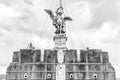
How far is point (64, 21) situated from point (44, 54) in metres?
4.02

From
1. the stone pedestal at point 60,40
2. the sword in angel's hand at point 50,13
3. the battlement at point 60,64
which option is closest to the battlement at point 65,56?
the battlement at point 60,64

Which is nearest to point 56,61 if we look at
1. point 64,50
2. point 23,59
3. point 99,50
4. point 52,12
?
point 64,50

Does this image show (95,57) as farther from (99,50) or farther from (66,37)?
(66,37)

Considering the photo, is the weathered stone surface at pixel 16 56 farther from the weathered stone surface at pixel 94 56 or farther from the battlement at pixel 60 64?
the weathered stone surface at pixel 94 56

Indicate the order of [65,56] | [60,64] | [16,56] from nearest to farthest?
1. [60,64]
2. [65,56]
3. [16,56]

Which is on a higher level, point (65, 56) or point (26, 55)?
point (26, 55)

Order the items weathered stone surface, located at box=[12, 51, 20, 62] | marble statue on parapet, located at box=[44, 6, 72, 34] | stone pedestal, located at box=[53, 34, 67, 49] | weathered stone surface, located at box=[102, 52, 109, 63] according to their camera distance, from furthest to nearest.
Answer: marble statue on parapet, located at box=[44, 6, 72, 34] < stone pedestal, located at box=[53, 34, 67, 49] < weathered stone surface, located at box=[12, 51, 20, 62] < weathered stone surface, located at box=[102, 52, 109, 63]

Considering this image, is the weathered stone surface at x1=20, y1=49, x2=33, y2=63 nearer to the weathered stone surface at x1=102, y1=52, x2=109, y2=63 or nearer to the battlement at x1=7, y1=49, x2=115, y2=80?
the battlement at x1=7, y1=49, x2=115, y2=80

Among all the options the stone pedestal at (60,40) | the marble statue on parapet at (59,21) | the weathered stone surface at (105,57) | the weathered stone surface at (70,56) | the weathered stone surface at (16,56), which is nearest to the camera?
the weathered stone surface at (70,56)

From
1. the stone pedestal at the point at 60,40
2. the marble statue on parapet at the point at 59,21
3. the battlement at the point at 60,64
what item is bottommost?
the battlement at the point at 60,64

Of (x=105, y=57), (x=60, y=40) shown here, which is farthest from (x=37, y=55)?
(x=105, y=57)

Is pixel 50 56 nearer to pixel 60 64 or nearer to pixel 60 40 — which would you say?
pixel 60 64

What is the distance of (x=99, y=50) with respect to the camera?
13367 mm

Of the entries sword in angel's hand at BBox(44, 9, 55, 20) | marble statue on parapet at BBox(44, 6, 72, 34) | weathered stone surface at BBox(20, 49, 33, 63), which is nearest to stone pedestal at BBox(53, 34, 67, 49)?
marble statue on parapet at BBox(44, 6, 72, 34)
